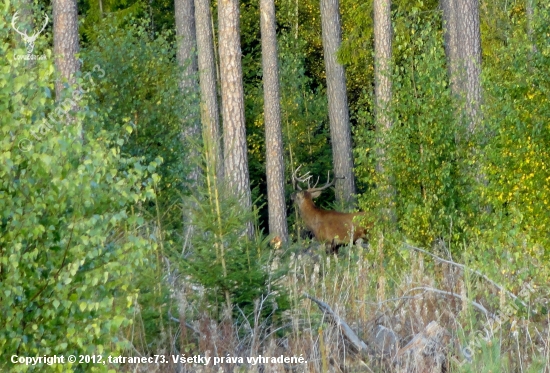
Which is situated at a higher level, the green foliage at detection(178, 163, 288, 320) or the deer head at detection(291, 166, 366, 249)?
the green foliage at detection(178, 163, 288, 320)

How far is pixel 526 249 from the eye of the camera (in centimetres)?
1032

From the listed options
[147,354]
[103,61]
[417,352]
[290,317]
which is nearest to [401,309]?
[290,317]

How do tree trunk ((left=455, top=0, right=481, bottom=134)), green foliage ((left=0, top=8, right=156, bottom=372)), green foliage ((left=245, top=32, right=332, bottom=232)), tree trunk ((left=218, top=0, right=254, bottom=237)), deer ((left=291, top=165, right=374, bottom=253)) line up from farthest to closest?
green foliage ((left=245, top=32, right=332, bottom=232)) → deer ((left=291, top=165, right=374, bottom=253)) → tree trunk ((left=218, top=0, right=254, bottom=237)) → tree trunk ((left=455, top=0, right=481, bottom=134)) → green foliage ((left=0, top=8, right=156, bottom=372))

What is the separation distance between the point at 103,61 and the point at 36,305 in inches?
428

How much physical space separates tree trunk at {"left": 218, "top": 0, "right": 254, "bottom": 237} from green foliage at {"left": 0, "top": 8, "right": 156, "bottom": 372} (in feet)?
36.6

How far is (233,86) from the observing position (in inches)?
694

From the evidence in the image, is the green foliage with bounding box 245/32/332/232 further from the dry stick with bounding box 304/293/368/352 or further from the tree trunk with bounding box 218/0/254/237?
the dry stick with bounding box 304/293/368/352

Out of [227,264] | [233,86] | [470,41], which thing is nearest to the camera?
[227,264]

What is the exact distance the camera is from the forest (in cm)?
595

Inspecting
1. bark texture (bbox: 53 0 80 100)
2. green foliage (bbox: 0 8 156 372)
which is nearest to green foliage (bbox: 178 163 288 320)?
green foliage (bbox: 0 8 156 372)

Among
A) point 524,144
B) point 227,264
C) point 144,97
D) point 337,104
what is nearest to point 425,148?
point 524,144

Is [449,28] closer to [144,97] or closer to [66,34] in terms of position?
[144,97]

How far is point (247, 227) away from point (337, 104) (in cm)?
1435

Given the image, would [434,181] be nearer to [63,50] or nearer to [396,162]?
[396,162]
